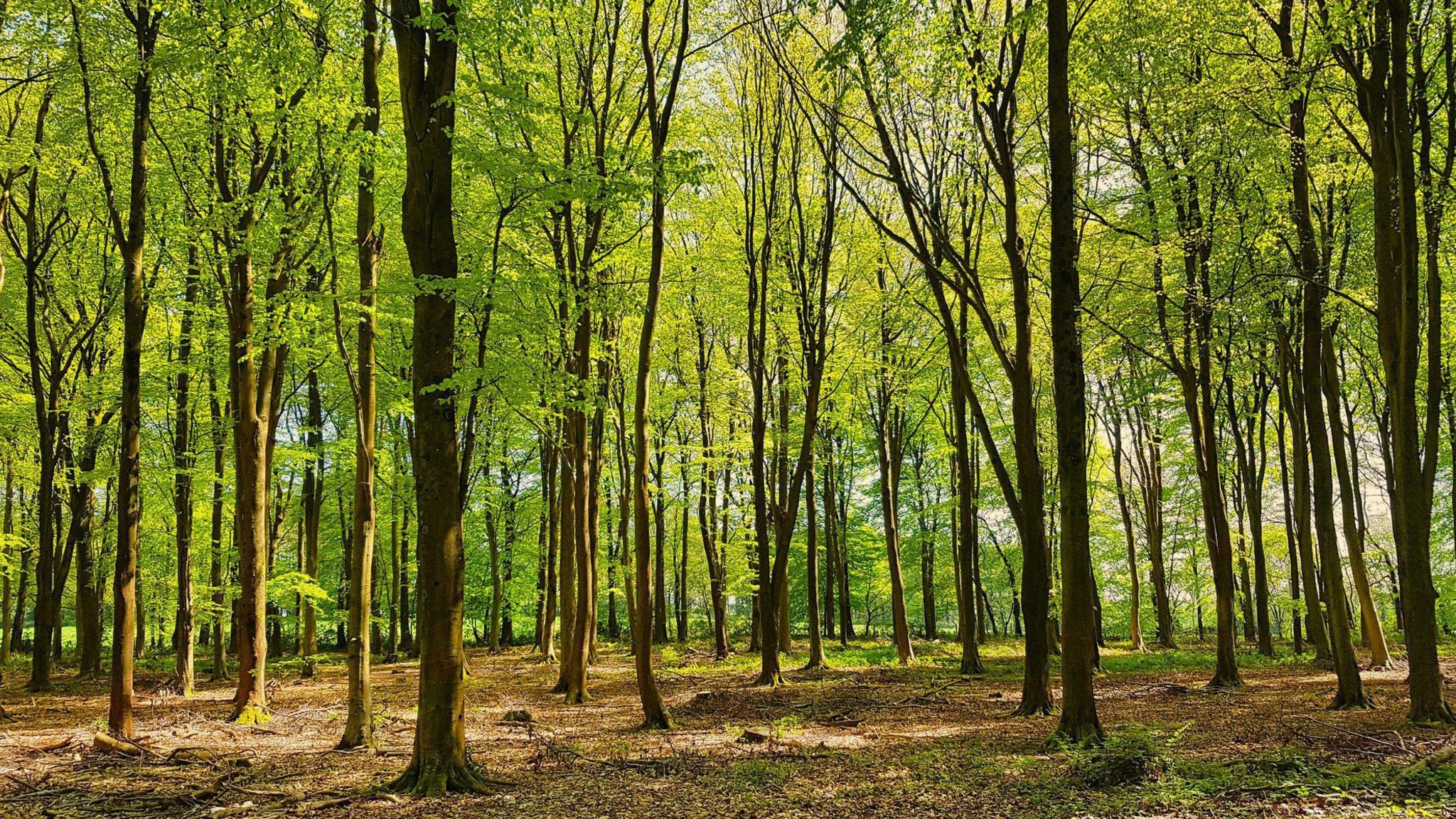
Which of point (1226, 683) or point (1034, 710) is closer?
point (1034, 710)

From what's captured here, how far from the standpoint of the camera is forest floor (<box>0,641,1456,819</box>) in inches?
231

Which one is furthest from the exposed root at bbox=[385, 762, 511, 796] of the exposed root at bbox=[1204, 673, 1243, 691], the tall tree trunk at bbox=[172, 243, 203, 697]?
the exposed root at bbox=[1204, 673, 1243, 691]

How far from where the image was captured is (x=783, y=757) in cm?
820

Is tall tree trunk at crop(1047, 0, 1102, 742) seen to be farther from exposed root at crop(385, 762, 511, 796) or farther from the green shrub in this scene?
exposed root at crop(385, 762, 511, 796)

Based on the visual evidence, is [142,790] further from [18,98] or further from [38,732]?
[18,98]

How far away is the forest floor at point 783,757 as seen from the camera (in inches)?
231

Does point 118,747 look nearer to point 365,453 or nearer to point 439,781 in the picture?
point 365,453

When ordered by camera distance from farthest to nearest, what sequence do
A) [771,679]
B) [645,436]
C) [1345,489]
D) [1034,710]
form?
[771,679] → [1345,489] → [1034,710] → [645,436]

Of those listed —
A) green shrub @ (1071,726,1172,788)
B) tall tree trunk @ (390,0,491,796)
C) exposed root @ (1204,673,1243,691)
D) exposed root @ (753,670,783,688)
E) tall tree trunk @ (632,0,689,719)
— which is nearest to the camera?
green shrub @ (1071,726,1172,788)

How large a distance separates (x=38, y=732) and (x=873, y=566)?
3394 centimetres

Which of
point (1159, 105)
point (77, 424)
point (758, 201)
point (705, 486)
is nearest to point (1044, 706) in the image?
point (1159, 105)

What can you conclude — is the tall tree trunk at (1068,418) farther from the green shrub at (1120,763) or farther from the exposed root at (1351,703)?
the exposed root at (1351,703)

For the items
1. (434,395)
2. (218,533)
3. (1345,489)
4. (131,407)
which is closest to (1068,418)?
(434,395)

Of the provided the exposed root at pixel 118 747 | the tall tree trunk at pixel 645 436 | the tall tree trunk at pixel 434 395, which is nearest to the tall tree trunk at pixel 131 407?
the exposed root at pixel 118 747
